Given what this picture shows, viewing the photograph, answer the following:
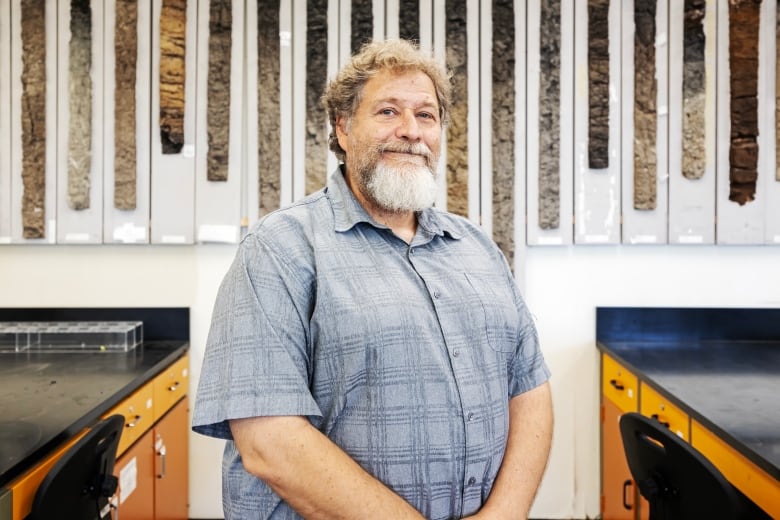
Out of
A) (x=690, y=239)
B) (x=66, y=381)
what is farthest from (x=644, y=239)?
(x=66, y=381)

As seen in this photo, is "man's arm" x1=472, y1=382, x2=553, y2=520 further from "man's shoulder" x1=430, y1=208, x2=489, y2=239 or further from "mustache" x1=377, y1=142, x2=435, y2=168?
"mustache" x1=377, y1=142, x2=435, y2=168

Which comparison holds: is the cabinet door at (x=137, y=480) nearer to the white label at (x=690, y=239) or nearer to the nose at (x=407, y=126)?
the nose at (x=407, y=126)

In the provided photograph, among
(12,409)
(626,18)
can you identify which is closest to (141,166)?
(12,409)

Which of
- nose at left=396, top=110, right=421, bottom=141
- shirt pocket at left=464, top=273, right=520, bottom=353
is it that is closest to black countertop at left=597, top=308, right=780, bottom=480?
shirt pocket at left=464, top=273, right=520, bottom=353

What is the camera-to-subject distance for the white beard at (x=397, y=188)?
3.61 ft

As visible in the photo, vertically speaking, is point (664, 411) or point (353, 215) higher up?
point (353, 215)

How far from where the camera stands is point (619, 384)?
230 cm

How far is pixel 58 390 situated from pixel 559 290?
200cm

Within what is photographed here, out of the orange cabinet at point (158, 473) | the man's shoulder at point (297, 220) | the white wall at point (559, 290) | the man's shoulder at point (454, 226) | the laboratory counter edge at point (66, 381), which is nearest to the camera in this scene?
the man's shoulder at point (297, 220)

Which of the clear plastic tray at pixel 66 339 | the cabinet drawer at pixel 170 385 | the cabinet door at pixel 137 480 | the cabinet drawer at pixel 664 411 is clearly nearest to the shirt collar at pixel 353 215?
the cabinet drawer at pixel 664 411

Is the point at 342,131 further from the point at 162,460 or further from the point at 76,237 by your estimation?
the point at 76,237

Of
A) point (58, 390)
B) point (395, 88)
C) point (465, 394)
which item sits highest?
point (395, 88)

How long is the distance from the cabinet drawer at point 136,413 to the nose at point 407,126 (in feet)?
4.07

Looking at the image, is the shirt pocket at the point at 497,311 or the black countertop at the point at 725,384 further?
the black countertop at the point at 725,384
